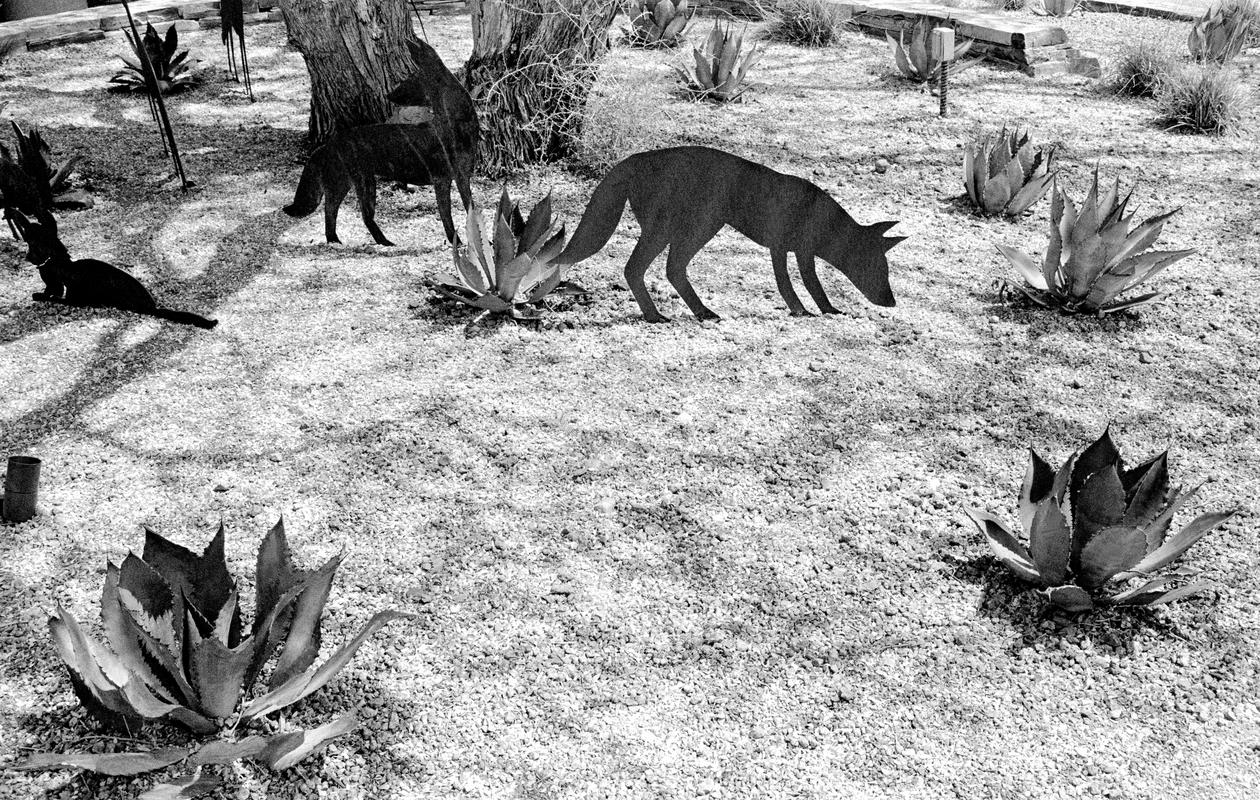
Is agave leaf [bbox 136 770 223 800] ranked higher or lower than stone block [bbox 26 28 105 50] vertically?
lower

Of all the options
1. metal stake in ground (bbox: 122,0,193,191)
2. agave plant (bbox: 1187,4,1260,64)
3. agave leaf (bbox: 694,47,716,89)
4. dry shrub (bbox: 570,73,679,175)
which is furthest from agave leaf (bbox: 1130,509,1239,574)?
agave plant (bbox: 1187,4,1260,64)

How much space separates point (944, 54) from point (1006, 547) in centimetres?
362

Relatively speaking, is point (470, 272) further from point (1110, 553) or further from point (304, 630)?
point (1110, 553)

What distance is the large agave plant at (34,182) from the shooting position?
3.43 m

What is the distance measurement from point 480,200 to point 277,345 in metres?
1.44

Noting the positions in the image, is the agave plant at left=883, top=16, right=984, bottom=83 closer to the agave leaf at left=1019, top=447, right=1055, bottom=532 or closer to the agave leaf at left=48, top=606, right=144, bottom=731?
the agave leaf at left=1019, top=447, right=1055, bottom=532

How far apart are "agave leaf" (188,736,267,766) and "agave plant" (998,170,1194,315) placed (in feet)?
9.65

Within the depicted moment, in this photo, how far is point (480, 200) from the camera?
450 centimetres

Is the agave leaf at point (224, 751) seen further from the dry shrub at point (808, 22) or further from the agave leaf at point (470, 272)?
the dry shrub at point (808, 22)

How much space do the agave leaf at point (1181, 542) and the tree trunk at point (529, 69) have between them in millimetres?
3346

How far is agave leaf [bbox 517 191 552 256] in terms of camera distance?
341 centimetres

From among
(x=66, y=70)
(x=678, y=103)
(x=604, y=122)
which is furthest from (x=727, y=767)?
(x=66, y=70)

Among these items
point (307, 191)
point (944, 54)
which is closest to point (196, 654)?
point (307, 191)

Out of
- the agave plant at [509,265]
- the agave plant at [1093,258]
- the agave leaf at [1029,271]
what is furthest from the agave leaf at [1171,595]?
the agave plant at [509,265]
